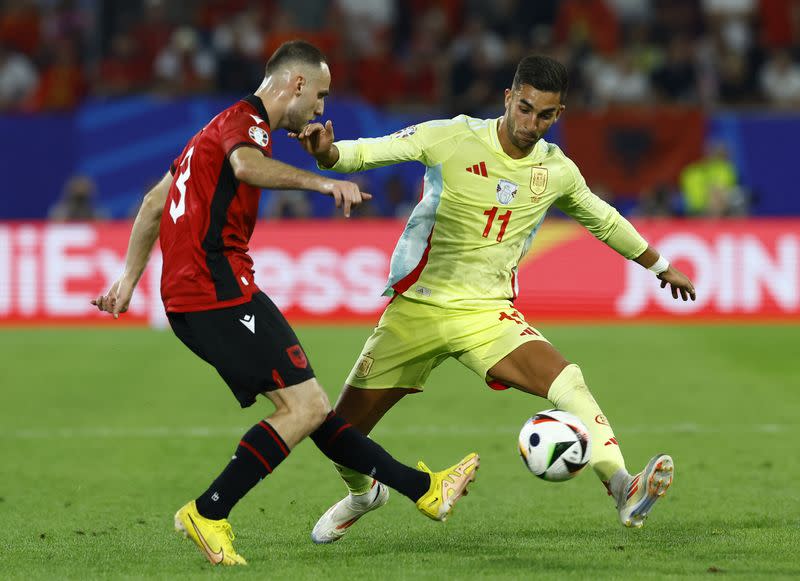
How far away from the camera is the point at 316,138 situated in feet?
19.7

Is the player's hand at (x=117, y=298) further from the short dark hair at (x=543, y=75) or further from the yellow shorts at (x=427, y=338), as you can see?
the short dark hair at (x=543, y=75)

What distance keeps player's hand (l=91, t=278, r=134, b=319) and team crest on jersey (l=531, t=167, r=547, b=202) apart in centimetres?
204

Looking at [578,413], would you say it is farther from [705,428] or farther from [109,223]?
[109,223]

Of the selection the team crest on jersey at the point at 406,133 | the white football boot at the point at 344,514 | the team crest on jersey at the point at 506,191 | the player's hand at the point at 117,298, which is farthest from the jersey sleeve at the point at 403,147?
the white football boot at the point at 344,514

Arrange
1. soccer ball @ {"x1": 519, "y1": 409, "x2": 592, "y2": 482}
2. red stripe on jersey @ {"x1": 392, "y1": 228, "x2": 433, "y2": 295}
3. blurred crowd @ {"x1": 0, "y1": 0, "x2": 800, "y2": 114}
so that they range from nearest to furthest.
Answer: soccer ball @ {"x1": 519, "y1": 409, "x2": 592, "y2": 482} → red stripe on jersey @ {"x1": 392, "y1": 228, "x2": 433, "y2": 295} → blurred crowd @ {"x1": 0, "y1": 0, "x2": 800, "y2": 114}

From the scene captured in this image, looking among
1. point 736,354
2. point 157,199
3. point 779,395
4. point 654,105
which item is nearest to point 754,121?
point 654,105

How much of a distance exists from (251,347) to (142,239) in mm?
890

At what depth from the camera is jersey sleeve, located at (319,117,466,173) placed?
246 inches

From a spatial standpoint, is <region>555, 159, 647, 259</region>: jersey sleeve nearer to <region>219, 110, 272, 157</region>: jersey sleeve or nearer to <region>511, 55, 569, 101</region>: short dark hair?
<region>511, 55, 569, 101</region>: short dark hair

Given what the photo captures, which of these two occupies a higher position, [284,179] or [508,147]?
[508,147]

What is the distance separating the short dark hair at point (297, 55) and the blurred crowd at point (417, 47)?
14.5 meters

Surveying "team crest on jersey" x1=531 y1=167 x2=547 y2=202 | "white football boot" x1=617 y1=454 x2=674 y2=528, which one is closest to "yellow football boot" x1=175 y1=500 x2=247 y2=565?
"white football boot" x1=617 y1=454 x2=674 y2=528

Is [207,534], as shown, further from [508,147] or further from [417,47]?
[417,47]

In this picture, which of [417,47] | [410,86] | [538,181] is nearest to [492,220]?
[538,181]
